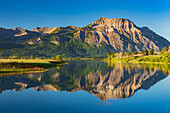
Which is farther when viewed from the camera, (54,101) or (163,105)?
(54,101)

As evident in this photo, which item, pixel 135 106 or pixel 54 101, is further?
pixel 54 101

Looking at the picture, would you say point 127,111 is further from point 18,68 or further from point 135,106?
point 18,68

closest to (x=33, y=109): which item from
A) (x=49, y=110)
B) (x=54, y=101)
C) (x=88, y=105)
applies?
(x=49, y=110)

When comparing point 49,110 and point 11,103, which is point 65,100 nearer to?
point 49,110

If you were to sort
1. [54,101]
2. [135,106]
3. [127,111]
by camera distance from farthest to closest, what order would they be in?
[54,101] < [135,106] < [127,111]

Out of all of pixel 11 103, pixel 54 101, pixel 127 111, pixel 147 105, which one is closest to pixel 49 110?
pixel 54 101

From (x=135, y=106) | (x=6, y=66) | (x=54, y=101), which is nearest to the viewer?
(x=135, y=106)

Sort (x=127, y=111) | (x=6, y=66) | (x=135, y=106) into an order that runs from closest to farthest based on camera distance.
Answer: (x=127, y=111)
(x=135, y=106)
(x=6, y=66)

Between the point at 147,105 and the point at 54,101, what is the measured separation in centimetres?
2143

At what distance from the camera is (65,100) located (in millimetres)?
39000

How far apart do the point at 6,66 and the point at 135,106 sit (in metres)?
83.3

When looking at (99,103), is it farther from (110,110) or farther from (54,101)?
(54,101)

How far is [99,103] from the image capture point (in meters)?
36.2

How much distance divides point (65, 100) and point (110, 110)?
495 inches
